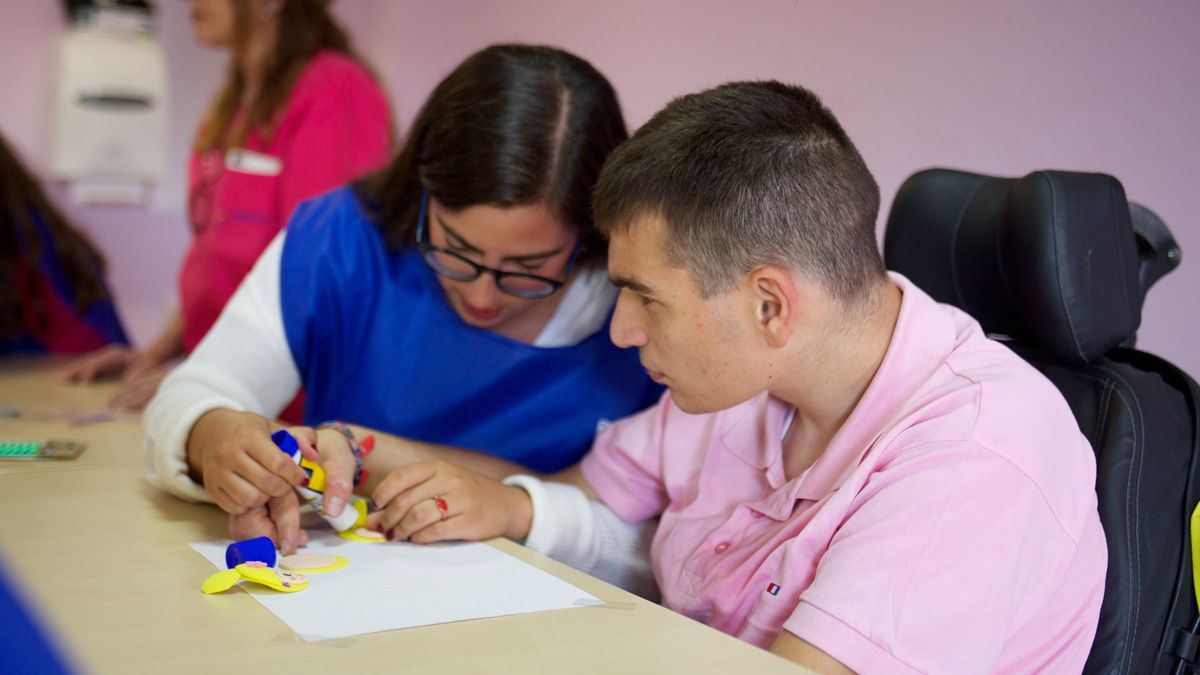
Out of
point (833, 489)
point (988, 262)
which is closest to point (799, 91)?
point (988, 262)

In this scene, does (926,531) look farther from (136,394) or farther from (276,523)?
(136,394)

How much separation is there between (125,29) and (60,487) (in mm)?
2913

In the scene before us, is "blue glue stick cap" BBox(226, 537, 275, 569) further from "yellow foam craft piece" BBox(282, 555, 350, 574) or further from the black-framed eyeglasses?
the black-framed eyeglasses

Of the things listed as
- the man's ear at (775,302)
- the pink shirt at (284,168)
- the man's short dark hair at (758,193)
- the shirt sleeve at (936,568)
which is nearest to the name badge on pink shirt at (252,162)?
the pink shirt at (284,168)

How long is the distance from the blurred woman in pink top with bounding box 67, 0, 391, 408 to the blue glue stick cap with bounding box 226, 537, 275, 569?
4.50ft

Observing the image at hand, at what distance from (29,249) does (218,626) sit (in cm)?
232

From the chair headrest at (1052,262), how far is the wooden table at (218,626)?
530 mm

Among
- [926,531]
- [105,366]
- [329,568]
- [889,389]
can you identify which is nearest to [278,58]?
[105,366]

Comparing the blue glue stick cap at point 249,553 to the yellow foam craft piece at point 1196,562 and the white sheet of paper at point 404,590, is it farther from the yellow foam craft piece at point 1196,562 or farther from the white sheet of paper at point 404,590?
the yellow foam craft piece at point 1196,562

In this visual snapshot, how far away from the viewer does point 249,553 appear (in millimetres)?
1078

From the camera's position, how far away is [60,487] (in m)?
1.41

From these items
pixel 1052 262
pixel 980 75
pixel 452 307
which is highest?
pixel 980 75

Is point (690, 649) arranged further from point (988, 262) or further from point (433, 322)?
point (433, 322)

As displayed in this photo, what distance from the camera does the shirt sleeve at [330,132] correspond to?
2383 millimetres
